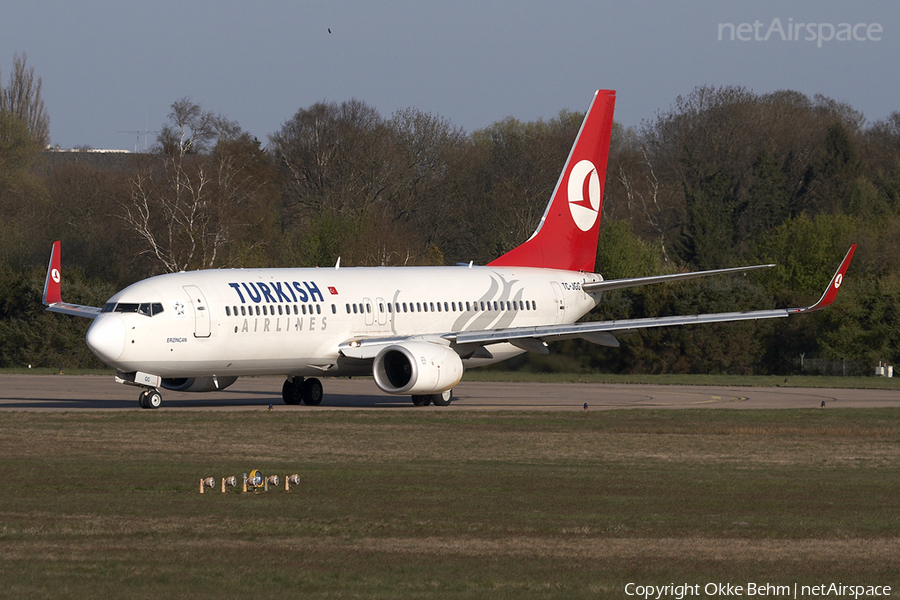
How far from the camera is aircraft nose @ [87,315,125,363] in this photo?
30188 mm

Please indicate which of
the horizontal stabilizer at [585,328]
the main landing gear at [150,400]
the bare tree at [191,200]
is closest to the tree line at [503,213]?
the bare tree at [191,200]

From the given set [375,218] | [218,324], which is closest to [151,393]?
[218,324]

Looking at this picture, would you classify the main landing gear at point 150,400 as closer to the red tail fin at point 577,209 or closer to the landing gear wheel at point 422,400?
the landing gear wheel at point 422,400

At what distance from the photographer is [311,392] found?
35.8m

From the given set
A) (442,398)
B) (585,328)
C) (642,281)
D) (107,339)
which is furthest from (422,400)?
(107,339)

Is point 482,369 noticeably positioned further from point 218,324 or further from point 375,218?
point 375,218

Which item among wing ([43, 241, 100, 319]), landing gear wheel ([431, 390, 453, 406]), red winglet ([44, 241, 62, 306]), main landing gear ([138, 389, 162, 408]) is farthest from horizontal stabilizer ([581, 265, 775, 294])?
red winglet ([44, 241, 62, 306])

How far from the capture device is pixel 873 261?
218 ft

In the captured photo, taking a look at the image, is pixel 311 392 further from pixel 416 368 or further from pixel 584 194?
pixel 584 194

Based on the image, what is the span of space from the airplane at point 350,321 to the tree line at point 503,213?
35.7 ft

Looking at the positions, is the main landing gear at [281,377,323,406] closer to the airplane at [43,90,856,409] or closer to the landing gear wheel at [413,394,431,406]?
the airplane at [43,90,856,409]

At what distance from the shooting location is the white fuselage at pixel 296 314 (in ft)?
102

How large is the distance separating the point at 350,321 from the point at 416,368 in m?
2.95

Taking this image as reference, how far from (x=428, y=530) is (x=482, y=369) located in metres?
35.1
